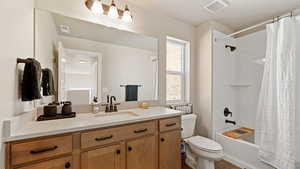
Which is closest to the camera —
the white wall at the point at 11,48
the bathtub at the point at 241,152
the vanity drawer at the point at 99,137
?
the white wall at the point at 11,48

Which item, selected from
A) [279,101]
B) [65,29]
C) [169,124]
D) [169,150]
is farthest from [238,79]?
[65,29]

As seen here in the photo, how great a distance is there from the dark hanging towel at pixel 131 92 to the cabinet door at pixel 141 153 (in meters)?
0.63

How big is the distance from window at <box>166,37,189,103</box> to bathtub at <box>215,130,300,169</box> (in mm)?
899

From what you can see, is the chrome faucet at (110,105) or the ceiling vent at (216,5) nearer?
the chrome faucet at (110,105)

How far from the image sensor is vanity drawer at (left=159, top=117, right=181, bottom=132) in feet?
4.78

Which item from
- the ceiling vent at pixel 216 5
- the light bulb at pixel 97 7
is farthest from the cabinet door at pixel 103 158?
the ceiling vent at pixel 216 5

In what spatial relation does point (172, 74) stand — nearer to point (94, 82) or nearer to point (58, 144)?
point (94, 82)

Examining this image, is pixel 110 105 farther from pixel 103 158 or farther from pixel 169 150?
pixel 169 150

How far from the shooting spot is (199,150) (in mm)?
1678

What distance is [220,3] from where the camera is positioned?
5.87 feet

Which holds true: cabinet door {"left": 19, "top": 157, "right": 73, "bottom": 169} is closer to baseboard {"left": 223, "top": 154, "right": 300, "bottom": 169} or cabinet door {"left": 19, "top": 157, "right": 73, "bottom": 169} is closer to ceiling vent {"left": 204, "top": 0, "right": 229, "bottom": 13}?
baseboard {"left": 223, "top": 154, "right": 300, "bottom": 169}

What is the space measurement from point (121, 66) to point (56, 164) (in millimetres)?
1182

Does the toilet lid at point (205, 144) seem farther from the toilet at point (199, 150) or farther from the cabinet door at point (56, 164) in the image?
the cabinet door at point (56, 164)

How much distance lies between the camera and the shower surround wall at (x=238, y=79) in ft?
7.43
